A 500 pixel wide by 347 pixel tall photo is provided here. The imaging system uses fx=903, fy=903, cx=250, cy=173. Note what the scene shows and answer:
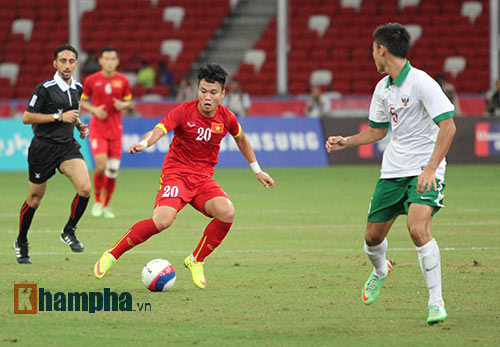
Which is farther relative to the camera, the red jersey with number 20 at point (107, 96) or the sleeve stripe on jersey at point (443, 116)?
the red jersey with number 20 at point (107, 96)

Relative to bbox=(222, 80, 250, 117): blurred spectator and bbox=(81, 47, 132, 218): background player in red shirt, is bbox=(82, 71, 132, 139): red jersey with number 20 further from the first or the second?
bbox=(222, 80, 250, 117): blurred spectator

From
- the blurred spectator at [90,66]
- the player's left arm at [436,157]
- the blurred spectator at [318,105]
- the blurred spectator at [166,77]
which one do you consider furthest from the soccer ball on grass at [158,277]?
the blurred spectator at [166,77]

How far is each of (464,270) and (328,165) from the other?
14.4m

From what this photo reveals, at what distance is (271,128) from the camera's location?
22.6 metres

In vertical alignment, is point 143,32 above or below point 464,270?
below

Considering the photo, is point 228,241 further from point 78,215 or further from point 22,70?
point 22,70

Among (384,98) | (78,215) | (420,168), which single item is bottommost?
(78,215)

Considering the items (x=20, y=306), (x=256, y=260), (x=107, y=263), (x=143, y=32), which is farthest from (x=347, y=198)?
(x=143, y=32)

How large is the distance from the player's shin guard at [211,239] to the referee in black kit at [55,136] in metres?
2.26

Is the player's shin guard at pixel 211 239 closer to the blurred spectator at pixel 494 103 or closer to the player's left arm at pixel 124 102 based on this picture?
the player's left arm at pixel 124 102

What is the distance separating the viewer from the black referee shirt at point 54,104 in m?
9.59

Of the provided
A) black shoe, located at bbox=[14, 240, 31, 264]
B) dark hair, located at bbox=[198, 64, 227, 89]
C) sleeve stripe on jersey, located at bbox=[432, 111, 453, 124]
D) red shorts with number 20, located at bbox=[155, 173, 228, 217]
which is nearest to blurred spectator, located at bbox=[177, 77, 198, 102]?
black shoe, located at bbox=[14, 240, 31, 264]

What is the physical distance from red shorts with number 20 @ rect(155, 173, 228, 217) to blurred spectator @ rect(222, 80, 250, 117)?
1529cm

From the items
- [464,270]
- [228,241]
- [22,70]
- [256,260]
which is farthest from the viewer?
[22,70]
